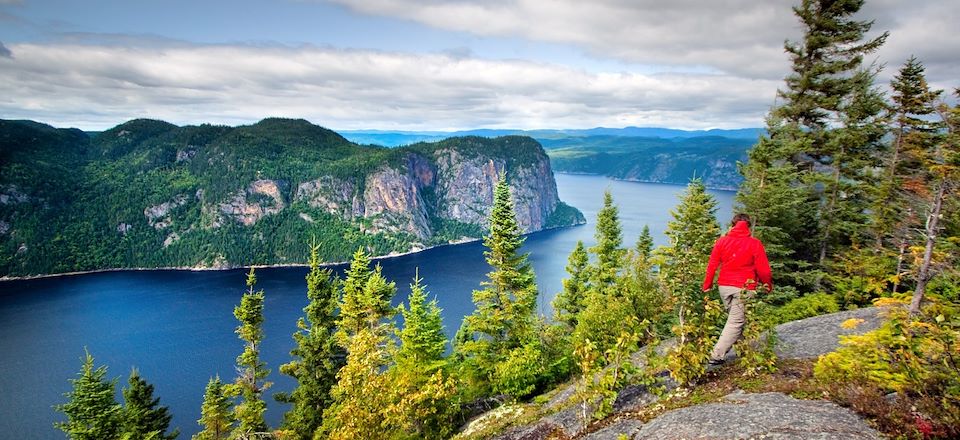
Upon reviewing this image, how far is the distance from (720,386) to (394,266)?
18456 cm

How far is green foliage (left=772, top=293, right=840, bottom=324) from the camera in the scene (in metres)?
20.5

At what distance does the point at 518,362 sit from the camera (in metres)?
21.7

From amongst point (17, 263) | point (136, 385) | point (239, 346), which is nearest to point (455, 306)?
point (239, 346)

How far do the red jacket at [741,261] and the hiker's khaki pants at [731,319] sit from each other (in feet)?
0.59

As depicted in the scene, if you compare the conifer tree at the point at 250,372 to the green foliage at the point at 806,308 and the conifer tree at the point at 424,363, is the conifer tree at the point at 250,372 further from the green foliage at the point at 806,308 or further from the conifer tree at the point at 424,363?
the green foliage at the point at 806,308

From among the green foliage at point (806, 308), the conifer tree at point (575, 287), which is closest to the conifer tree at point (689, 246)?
the green foliage at point (806, 308)

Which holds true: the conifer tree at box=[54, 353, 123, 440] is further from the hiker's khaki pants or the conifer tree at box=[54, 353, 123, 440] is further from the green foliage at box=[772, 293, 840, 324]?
the green foliage at box=[772, 293, 840, 324]

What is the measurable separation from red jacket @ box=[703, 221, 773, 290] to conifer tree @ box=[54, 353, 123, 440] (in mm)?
Answer: 34838

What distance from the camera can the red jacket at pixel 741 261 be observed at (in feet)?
35.4

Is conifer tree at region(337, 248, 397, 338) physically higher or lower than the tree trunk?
lower

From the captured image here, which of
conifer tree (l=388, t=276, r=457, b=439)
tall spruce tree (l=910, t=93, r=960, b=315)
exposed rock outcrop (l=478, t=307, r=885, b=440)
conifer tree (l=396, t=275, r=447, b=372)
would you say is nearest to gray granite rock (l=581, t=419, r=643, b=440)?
exposed rock outcrop (l=478, t=307, r=885, b=440)

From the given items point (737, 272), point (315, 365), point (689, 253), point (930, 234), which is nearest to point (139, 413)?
point (315, 365)

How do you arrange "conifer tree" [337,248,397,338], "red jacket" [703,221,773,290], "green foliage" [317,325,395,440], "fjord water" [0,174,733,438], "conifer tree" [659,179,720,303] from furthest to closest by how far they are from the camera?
1. "fjord water" [0,174,733,438]
2. "conifer tree" [337,248,397,338]
3. "conifer tree" [659,179,720,303]
4. "green foliage" [317,325,395,440]
5. "red jacket" [703,221,773,290]

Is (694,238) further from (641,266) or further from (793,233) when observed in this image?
(793,233)
